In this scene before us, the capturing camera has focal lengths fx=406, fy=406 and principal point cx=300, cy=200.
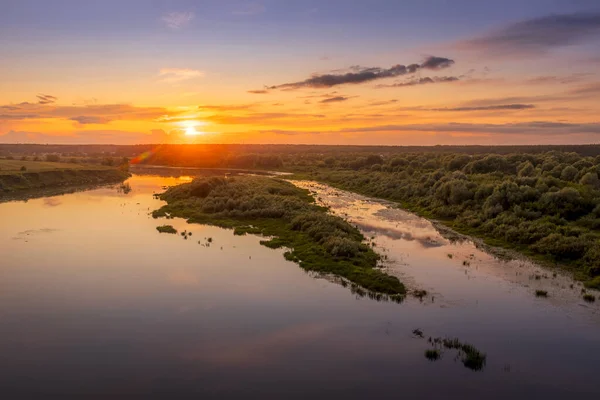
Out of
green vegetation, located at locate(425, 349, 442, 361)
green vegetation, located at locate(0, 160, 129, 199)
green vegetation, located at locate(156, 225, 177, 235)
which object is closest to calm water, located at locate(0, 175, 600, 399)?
green vegetation, located at locate(425, 349, 442, 361)

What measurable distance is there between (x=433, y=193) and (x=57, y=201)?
49.1m

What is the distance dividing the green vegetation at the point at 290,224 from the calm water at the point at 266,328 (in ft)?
4.85

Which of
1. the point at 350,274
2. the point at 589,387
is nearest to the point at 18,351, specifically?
the point at 350,274

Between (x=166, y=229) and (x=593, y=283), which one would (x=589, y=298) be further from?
(x=166, y=229)

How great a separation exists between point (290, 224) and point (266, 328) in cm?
2000

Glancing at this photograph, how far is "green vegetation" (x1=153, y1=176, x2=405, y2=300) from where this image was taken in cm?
2372

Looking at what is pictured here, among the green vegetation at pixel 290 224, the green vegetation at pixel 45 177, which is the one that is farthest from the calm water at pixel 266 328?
the green vegetation at pixel 45 177

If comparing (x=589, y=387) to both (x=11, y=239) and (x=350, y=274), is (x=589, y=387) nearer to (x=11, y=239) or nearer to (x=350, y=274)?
(x=350, y=274)

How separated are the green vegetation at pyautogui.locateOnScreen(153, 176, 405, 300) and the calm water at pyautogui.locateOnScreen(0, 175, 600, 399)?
1.48m

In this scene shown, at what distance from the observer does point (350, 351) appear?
15.3m

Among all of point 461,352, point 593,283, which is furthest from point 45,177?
point 593,283

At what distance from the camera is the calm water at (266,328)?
13289 millimetres

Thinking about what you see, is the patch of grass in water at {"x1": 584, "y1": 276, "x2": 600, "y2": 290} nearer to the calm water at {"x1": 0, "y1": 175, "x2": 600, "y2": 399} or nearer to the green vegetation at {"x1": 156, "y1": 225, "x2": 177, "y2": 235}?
the calm water at {"x1": 0, "y1": 175, "x2": 600, "y2": 399}

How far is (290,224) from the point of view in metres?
36.9
